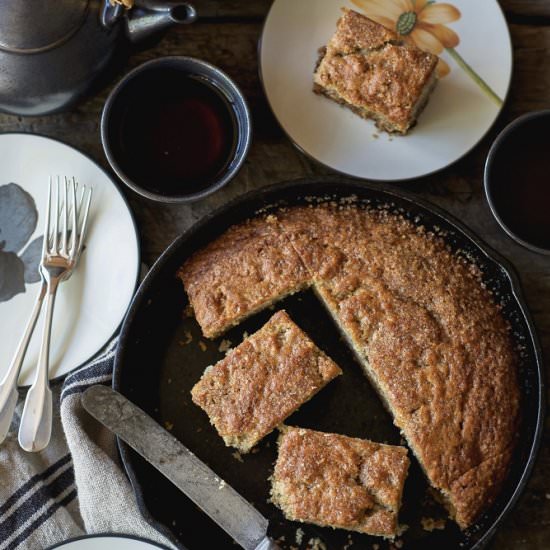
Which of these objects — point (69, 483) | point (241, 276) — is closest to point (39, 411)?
point (69, 483)

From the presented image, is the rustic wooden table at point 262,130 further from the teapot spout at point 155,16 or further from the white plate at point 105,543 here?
the white plate at point 105,543

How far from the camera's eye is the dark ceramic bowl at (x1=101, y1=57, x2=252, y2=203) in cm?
244

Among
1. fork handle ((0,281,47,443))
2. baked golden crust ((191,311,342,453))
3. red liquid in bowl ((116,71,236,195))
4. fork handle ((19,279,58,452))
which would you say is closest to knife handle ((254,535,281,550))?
baked golden crust ((191,311,342,453))

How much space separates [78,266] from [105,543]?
2.78 feet

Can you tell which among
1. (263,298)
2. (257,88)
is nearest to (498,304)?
(263,298)

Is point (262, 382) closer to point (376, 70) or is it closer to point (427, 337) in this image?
point (427, 337)

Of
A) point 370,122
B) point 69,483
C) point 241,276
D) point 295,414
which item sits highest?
point 370,122

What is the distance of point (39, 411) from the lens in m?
2.46

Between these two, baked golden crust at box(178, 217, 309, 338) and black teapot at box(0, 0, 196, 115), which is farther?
baked golden crust at box(178, 217, 309, 338)

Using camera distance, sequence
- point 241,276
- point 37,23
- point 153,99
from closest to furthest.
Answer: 1. point 37,23
2. point 241,276
3. point 153,99

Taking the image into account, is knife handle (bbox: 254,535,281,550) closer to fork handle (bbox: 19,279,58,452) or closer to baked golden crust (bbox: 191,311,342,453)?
baked golden crust (bbox: 191,311,342,453)

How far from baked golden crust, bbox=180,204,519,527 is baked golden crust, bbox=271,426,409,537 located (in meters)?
0.11

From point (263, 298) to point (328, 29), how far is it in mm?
891

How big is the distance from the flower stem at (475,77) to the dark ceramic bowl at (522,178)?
5.5 inches
